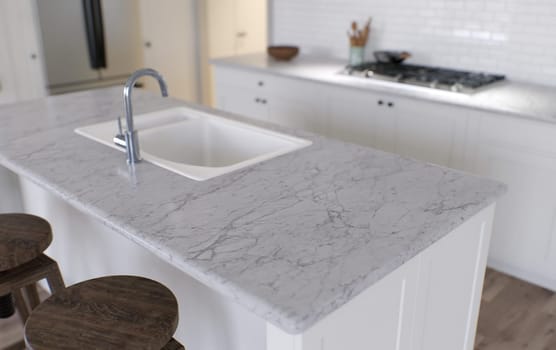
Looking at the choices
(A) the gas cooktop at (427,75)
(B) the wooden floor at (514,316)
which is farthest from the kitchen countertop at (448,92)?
(B) the wooden floor at (514,316)

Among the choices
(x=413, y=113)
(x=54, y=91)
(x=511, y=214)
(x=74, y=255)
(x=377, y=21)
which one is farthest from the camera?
(x=54, y=91)

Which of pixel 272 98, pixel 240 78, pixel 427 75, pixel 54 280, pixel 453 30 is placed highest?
pixel 453 30

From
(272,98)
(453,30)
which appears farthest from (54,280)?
(453,30)

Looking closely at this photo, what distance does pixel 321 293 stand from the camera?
3.74ft

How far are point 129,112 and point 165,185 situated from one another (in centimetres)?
29

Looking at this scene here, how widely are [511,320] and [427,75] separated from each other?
1.57 metres

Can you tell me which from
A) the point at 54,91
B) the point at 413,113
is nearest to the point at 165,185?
the point at 413,113

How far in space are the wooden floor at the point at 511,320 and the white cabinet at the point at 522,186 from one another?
0.12m

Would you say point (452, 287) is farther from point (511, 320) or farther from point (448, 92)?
point (448, 92)

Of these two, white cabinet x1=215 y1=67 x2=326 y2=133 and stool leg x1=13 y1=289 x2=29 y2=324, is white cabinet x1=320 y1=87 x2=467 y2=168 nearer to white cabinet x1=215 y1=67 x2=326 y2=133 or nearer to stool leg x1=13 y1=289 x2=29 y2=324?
white cabinet x1=215 y1=67 x2=326 y2=133

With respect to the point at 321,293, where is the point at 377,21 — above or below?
above

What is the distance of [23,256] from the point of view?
1780mm

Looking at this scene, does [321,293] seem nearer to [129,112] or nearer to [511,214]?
[129,112]

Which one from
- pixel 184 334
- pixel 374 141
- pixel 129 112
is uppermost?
pixel 129 112
